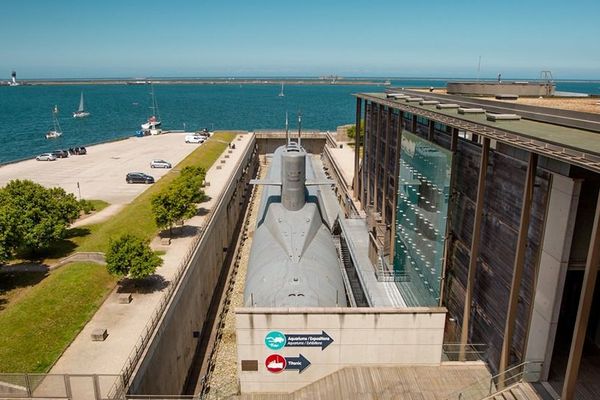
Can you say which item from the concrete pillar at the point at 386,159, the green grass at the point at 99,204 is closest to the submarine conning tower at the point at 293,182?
the concrete pillar at the point at 386,159

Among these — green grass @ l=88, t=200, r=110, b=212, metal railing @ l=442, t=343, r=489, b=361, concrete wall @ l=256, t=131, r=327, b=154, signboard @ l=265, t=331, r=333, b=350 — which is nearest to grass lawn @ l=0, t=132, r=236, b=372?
green grass @ l=88, t=200, r=110, b=212

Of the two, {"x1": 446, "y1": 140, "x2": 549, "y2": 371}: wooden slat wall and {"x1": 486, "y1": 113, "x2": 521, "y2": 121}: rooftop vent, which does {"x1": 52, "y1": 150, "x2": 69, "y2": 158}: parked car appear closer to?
{"x1": 446, "y1": 140, "x2": 549, "y2": 371}: wooden slat wall

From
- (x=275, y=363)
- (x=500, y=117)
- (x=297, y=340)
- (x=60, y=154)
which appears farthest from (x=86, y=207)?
(x=60, y=154)

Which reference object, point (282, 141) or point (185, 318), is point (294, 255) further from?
point (282, 141)

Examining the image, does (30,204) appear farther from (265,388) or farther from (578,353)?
(578,353)

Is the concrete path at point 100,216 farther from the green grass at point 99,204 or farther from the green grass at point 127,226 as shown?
the green grass at point 127,226

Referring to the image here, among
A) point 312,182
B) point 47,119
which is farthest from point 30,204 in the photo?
point 47,119
